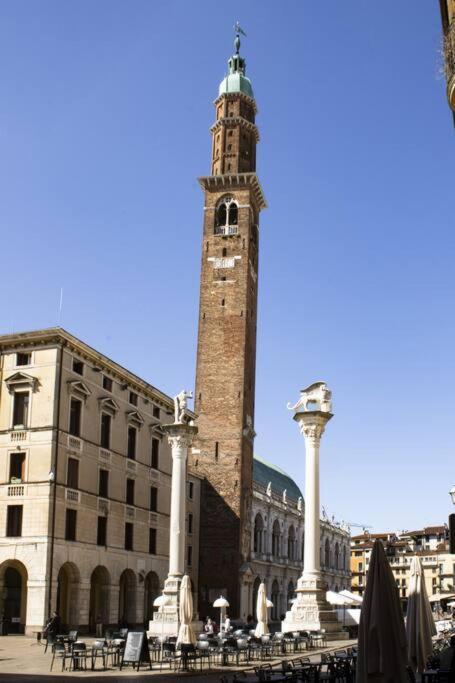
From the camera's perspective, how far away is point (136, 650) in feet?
69.7

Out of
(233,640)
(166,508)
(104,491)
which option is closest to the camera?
(233,640)

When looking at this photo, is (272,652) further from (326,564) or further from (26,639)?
(326,564)

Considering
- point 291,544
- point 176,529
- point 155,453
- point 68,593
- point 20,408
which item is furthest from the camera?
point 291,544

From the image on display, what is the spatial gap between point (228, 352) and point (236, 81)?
73.1 feet

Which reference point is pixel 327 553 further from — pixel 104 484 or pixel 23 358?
pixel 23 358

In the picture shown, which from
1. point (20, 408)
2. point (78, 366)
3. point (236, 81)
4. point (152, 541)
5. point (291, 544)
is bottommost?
point (291, 544)

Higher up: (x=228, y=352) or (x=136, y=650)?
(x=228, y=352)

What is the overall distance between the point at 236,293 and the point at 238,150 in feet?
38.6

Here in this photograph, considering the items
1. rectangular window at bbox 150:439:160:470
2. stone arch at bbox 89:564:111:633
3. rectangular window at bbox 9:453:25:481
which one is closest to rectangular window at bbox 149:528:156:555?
rectangular window at bbox 150:439:160:470

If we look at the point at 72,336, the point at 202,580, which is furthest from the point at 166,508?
the point at 72,336

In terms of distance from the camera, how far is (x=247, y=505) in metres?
57.1

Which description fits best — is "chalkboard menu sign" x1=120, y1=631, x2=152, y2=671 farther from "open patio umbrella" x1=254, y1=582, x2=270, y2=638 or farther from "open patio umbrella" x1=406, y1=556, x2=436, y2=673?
"open patio umbrella" x1=254, y1=582, x2=270, y2=638

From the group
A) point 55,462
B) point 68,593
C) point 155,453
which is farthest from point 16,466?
point 155,453

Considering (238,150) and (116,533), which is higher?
(238,150)
